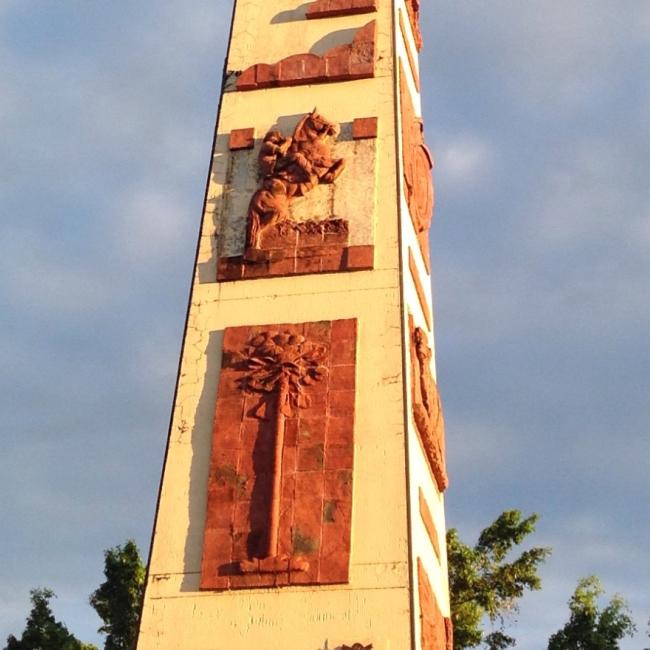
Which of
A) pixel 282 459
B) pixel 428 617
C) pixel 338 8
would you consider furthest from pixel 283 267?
pixel 338 8

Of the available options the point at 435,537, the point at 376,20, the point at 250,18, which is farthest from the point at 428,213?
the point at 435,537

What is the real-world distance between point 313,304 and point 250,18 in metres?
5.27

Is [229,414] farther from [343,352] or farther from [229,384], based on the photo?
[343,352]

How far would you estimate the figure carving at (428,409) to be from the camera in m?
13.0

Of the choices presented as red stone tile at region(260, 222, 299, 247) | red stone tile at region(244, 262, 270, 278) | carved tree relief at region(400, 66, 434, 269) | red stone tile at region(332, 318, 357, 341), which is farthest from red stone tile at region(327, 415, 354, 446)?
carved tree relief at region(400, 66, 434, 269)

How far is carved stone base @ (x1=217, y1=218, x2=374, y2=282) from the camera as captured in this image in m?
13.4

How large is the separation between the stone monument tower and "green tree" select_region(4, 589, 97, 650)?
955cm

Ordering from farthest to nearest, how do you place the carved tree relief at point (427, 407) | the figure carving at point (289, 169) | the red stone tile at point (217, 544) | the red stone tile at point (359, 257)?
the figure carving at point (289, 169) < the red stone tile at point (359, 257) < the carved tree relief at point (427, 407) < the red stone tile at point (217, 544)

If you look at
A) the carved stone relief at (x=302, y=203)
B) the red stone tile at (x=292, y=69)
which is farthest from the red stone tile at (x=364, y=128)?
the red stone tile at (x=292, y=69)

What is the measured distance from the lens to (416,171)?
50.6 feet

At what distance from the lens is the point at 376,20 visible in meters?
16.0

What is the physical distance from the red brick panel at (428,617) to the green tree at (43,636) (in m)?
10.1

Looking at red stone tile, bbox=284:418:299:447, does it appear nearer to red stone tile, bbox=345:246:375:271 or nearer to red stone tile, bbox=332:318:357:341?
red stone tile, bbox=332:318:357:341

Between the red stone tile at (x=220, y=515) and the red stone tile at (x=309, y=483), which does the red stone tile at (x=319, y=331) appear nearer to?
the red stone tile at (x=309, y=483)
